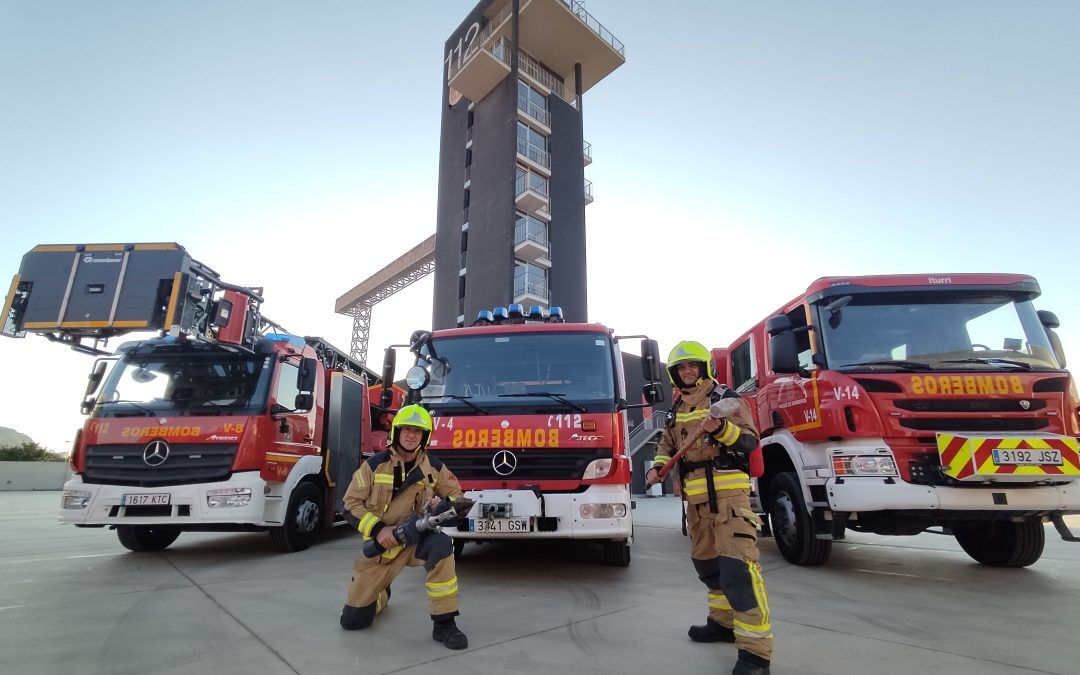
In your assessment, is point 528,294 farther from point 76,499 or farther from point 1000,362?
point 1000,362

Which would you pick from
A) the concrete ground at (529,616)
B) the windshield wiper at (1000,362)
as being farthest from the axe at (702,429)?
the windshield wiper at (1000,362)

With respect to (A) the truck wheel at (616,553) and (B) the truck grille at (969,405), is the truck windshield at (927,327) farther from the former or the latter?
(A) the truck wheel at (616,553)

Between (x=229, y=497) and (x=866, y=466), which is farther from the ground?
(x=866, y=466)

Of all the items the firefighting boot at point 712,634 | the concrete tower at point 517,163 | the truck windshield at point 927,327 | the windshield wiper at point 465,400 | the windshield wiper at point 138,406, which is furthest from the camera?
the concrete tower at point 517,163

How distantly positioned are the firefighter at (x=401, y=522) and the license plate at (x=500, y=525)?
0.87m

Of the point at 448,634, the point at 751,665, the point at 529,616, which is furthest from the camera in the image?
→ the point at 529,616

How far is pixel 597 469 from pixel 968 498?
2.82 metres

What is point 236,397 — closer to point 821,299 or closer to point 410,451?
point 410,451

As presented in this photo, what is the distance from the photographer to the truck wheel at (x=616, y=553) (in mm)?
5118

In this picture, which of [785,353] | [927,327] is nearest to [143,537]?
[785,353]

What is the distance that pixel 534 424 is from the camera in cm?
462

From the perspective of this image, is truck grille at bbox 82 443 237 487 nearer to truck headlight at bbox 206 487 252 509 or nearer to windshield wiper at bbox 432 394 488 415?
truck headlight at bbox 206 487 252 509

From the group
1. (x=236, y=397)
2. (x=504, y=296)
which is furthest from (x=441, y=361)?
(x=504, y=296)

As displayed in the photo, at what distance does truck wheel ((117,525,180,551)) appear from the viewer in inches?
243
